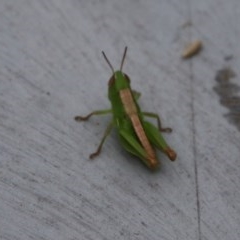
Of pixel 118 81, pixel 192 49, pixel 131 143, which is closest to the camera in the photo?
pixel 131 143

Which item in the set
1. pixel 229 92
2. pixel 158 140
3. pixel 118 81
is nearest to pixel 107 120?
pixel 118 81

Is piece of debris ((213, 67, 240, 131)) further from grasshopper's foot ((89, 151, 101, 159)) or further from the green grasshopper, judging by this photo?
grasshopper's foot ((89, 151, 101, 159))

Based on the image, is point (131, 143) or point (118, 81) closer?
point (131, 143)

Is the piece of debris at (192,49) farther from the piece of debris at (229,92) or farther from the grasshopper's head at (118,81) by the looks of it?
the grasshopper's head at (118,81)

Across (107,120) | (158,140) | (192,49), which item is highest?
(192,49)

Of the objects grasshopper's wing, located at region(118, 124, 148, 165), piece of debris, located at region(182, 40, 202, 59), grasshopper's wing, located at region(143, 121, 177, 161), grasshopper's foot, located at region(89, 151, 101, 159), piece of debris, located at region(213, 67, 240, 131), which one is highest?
piece of debris, located at region(182, 40, 202, 59)

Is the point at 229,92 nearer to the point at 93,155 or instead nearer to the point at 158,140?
the point at 158,140

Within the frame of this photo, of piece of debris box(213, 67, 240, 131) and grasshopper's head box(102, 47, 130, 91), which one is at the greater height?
grasshopper's head box(102, 47, 130, 91)

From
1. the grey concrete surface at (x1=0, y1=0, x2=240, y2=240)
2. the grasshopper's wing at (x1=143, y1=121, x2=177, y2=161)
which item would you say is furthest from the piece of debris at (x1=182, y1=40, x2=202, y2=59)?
the grasshopper's wing at (x1=143, y1=121, x2=177, y2=161)
